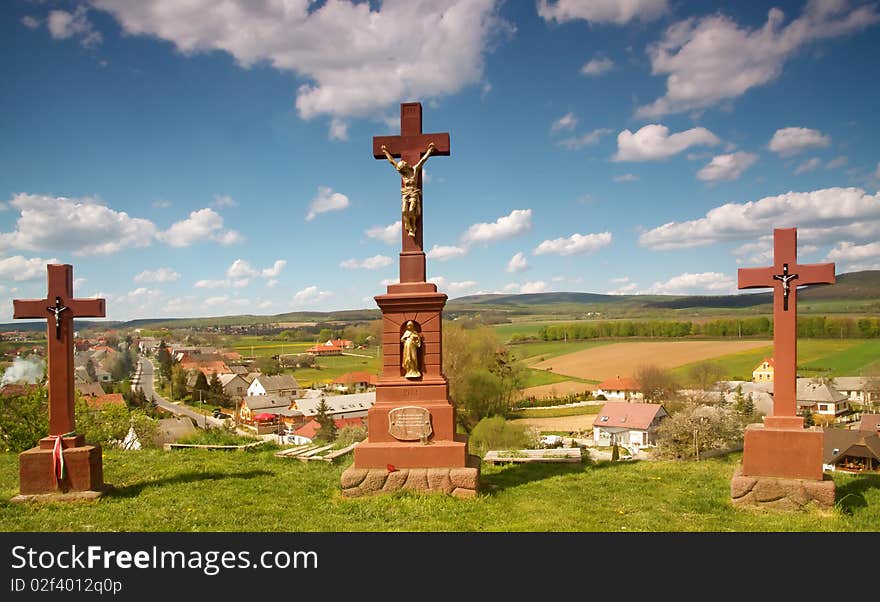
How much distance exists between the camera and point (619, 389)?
5462cm

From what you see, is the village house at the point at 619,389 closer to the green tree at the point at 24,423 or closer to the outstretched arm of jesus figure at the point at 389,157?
the green tree at the point at 24,423

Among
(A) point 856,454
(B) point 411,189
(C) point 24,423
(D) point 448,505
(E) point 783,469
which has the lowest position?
(A) point 856,454

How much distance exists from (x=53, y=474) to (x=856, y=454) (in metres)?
23.6

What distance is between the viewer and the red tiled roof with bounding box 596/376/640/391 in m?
54.3

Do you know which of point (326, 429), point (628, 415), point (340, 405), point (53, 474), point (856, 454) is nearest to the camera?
point (53, 474)

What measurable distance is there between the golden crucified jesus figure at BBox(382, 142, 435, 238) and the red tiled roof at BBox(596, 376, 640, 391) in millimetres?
49182

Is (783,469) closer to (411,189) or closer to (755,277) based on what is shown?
(755,277)

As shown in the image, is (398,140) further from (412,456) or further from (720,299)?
(720,299)

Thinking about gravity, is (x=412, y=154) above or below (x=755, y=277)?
above

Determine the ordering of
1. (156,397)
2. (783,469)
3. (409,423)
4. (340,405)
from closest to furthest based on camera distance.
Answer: (783,469), (409,423), (340,405), (156,397)

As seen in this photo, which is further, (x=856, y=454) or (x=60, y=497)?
(x=856, y=454)

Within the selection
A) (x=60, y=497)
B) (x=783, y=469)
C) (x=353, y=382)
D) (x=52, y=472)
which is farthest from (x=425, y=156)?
(x=353, y=382)

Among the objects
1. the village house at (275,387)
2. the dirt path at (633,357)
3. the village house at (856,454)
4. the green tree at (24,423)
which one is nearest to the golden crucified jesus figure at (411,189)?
the green tree at (24,423)

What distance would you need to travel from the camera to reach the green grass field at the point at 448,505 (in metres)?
6.79
